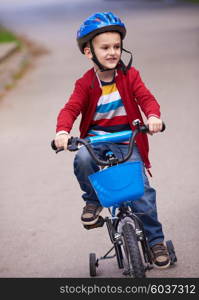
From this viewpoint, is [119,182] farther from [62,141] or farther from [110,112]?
[110,112]

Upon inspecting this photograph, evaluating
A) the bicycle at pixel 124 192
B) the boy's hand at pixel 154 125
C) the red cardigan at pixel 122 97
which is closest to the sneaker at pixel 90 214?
the bicycle at pixel 124 192

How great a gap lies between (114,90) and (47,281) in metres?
1.35

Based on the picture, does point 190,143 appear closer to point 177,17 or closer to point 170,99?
point 170,99

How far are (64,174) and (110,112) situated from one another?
2.96 metres

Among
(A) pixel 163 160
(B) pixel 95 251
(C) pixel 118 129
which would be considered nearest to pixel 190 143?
(A) pixel 163 160

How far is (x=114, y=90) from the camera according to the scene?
4855 millimetres

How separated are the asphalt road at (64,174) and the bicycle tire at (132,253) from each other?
54cm

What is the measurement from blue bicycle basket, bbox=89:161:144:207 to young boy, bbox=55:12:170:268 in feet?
1.22

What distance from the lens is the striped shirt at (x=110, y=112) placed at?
15.9 feet

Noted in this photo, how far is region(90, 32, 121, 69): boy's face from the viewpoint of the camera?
4734 mm

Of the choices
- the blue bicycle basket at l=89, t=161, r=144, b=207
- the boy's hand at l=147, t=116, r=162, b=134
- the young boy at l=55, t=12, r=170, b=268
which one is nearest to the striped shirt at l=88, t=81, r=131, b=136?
the young boy at l=55, t=12, r=170, b=268

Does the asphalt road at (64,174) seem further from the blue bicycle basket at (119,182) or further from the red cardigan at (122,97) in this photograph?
the red cardigan at (122,97)

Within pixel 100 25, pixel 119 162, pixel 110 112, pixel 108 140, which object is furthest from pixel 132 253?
pixel 100 25

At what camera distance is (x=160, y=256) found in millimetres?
5023
